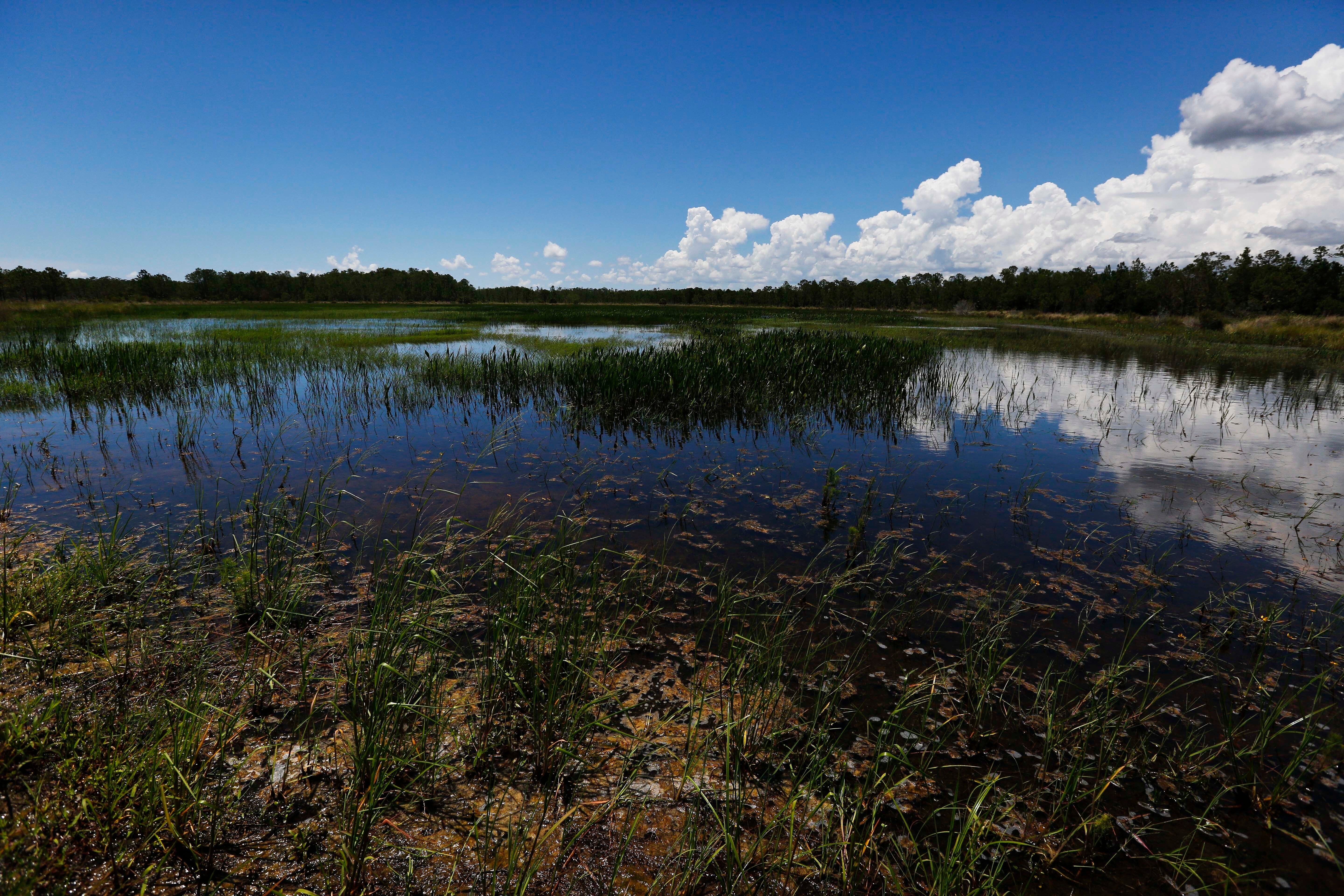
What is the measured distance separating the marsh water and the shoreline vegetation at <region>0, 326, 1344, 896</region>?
37 centimetres

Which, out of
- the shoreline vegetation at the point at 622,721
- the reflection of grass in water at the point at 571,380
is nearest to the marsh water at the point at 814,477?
the shoreline vegetation at the point at 622,721

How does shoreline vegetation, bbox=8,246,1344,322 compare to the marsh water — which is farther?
shoreline vegetation, bbox=8,246,1344,322

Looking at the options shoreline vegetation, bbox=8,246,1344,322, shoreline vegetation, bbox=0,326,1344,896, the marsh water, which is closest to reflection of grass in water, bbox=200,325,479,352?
the marsh water

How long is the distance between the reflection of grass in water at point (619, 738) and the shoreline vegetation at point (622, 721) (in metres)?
0.02

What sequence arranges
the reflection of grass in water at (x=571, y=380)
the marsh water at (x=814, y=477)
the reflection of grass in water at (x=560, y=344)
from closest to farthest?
the marsh water at (x=814, y=477) < the reflection of grass in water at (x=571, y=380) < the reflection of grass in water at (x=560, y=344)

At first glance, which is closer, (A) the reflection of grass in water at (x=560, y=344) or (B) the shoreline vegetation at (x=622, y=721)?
(B) the shoreline vegetation at (x=622, y=721)

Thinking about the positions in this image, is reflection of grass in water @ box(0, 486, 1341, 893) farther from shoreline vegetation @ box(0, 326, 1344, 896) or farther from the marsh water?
the marsh water

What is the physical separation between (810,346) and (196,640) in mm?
15548

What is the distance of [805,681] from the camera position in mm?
3656

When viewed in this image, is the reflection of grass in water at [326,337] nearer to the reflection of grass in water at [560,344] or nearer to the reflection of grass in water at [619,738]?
the reflection of grass in water at [560,344]

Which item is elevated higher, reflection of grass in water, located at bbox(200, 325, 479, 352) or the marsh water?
reflection of grass in water, located at bbox(200, 325, 479, 352)

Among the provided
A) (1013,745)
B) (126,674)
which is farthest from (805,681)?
(126,674)

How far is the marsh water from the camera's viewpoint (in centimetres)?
575

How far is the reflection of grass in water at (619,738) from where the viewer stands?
7.61 feet
